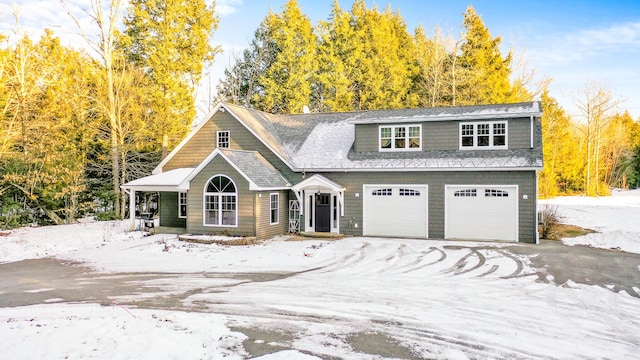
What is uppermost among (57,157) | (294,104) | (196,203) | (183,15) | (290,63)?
(183,15)

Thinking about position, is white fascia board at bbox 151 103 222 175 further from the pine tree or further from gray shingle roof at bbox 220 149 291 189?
the pine tree

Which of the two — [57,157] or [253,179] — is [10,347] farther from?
[57,157]

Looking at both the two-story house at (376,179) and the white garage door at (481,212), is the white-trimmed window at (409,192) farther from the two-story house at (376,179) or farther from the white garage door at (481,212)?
the white garage door at (481,212)

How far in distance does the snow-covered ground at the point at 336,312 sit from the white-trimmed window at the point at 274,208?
3608mm

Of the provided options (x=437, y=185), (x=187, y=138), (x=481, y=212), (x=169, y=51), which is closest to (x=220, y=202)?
(x=187, y=138)

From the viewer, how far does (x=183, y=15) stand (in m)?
28.3

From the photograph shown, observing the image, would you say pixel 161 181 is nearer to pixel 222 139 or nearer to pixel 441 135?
pixel 222 139

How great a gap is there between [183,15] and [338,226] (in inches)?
734

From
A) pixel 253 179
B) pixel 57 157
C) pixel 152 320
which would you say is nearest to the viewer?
pixel 152 320

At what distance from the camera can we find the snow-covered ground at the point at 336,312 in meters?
6.59

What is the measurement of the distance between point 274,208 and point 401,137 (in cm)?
663

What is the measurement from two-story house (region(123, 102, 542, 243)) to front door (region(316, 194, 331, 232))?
0.05 metres

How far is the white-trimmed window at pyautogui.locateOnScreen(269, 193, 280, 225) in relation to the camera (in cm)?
1850

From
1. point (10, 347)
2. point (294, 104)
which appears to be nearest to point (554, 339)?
point (10, 347)
